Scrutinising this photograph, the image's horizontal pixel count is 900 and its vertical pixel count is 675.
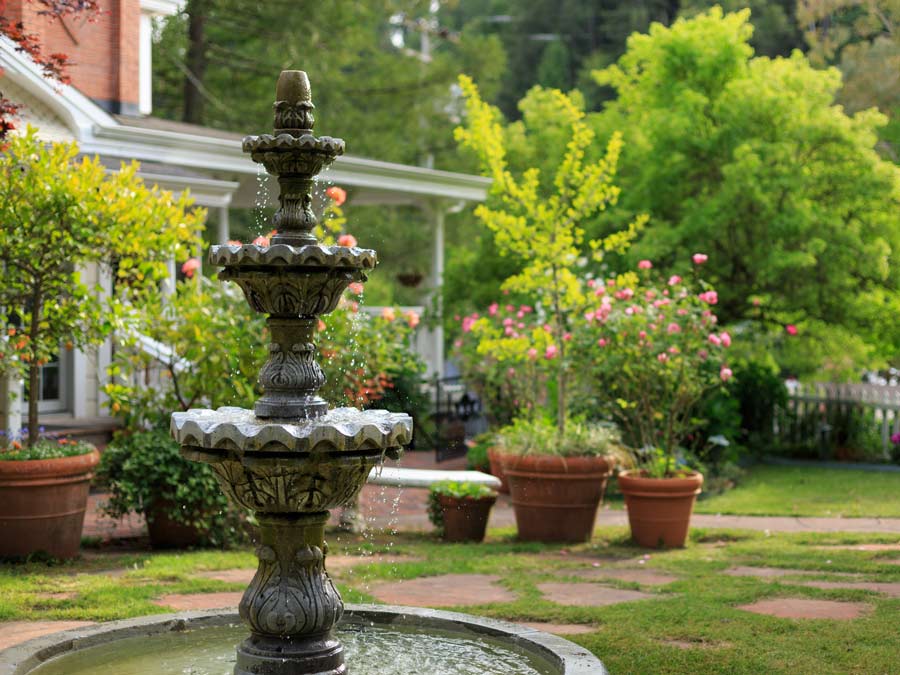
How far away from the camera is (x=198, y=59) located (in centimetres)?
2567

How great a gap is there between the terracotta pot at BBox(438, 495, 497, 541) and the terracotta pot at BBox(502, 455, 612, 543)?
0.30 meters

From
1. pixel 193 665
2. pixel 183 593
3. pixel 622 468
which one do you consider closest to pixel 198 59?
pixel 622 468

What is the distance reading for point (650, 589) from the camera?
28.2ft

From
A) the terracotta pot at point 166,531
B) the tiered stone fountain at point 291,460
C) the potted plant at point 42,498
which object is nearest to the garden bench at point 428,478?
the terracotta pot at point 166,531

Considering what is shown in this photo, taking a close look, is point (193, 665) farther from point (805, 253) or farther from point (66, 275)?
point (805, 253)

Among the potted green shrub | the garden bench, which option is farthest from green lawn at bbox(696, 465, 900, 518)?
the potted green shrub

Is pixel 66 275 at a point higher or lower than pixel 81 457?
higher

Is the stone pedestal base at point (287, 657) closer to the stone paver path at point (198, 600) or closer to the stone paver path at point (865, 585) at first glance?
the stone paver path at point (198, 600)

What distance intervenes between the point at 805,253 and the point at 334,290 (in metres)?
12.0

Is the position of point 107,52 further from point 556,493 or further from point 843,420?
point 843,420

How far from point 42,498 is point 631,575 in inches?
175

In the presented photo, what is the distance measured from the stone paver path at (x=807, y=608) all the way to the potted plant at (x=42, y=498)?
4.90 meters

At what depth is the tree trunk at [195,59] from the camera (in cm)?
2550

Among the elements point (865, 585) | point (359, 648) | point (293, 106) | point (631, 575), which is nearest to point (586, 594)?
point (631, 575)
